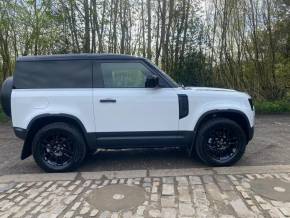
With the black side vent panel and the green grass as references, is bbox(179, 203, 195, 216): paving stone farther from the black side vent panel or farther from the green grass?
the green grass

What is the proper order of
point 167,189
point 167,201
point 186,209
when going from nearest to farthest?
point 186,209 < point 167,201 < point 167,189

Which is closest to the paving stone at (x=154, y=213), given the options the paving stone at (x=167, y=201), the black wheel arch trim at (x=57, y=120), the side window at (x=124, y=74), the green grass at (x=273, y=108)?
the paving stone at (x=167, y=201)

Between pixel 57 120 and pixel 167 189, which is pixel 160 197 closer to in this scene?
pixel 167 189

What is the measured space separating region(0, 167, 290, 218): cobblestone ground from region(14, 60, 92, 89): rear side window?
59.9 inches

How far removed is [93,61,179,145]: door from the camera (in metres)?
4.88

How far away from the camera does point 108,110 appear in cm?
489

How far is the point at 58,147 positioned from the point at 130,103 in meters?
1.45

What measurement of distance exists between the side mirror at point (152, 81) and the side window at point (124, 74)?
110 mm

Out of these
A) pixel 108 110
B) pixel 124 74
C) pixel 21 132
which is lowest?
pixel 21 132

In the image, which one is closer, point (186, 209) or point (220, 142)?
point (186, 209)

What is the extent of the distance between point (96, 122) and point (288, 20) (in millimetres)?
9688

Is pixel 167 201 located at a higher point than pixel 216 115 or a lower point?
lower

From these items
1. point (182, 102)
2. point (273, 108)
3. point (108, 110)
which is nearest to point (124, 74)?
point (108, 110)

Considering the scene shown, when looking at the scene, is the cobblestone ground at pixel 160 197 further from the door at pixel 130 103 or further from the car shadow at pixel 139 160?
the door at pixel 130 103
